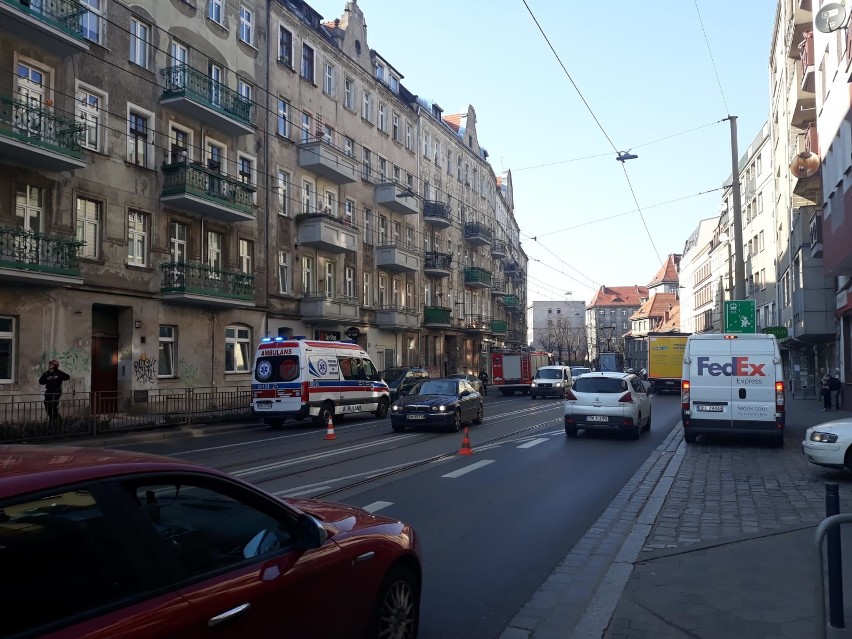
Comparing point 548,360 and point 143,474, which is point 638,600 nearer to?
point 143,474

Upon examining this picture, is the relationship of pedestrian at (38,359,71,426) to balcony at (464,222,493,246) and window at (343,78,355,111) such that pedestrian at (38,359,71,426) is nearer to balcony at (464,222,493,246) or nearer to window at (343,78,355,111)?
window at (343,78,355,111)

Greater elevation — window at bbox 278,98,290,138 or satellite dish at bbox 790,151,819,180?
window at bbox 278,98,290,138

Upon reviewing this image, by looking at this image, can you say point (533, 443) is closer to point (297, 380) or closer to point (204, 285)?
point (297, 380)

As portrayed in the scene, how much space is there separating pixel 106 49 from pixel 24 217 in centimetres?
634

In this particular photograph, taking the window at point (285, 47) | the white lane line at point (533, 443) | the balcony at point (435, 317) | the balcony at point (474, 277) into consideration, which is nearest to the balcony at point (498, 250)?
the balcony at point (474, 277)

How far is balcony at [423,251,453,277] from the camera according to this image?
158 ft

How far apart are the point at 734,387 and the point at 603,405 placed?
2.97m

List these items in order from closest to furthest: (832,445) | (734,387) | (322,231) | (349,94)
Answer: (832,445)
(734,387)
(322,231)
(349,94)

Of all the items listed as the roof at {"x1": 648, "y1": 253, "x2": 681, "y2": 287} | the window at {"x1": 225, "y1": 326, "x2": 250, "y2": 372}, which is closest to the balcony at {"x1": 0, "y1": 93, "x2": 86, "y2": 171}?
the window at {"x1": 225, "y1": 326, "x2": 250, "y2": 372}

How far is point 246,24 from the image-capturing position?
3047 cm

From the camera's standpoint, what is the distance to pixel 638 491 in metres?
10.5

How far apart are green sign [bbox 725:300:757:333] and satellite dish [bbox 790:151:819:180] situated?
6882 mm

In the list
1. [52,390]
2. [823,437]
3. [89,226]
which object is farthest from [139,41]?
[823,437]

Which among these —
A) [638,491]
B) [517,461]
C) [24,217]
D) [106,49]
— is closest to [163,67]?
[106,49]
